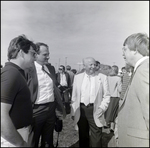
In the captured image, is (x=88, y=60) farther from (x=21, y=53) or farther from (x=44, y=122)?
(x=21, y=53)

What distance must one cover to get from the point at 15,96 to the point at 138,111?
91 centimetres

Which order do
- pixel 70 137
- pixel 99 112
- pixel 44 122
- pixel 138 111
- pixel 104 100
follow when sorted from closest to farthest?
1. pixel 138 111
2. pixel 44 122
3. pixel 99 112
4. pixel 104 100
5. pixel 70 137

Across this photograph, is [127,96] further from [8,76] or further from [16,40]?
[16,40]

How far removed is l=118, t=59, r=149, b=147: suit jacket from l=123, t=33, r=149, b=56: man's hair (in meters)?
0.14

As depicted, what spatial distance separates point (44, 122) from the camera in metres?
2.55

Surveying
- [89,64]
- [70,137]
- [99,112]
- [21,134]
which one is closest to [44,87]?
[89,64]

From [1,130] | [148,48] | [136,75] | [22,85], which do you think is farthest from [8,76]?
[148,48]

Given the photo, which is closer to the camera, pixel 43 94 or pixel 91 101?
pixel 43 94

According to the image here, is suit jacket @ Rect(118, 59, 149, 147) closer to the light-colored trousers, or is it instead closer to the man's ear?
the light-colored trousers

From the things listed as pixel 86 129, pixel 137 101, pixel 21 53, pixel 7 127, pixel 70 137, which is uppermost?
pixel 21 53

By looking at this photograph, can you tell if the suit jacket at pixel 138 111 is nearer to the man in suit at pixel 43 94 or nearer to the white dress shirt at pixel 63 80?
the man in suit at pixel 43 94

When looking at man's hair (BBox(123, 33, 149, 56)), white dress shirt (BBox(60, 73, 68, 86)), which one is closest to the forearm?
man's hair (BBox(123, 33, 149, 56))

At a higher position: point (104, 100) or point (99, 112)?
point (104, 100)

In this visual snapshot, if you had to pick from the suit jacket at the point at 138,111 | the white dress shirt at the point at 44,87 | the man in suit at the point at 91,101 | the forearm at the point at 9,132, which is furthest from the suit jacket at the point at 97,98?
the forearm at the point at 9,132
